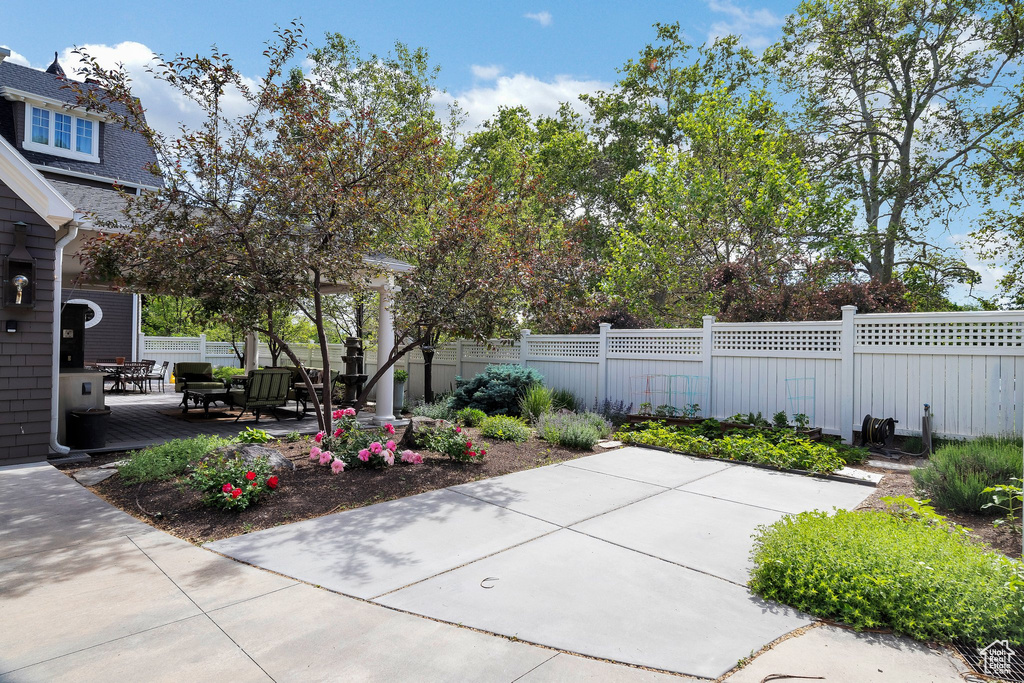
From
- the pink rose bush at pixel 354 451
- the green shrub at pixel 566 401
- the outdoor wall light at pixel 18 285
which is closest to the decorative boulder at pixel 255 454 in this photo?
the pink rose bush at pixel 354 451

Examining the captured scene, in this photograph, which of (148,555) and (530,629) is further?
(148,555)

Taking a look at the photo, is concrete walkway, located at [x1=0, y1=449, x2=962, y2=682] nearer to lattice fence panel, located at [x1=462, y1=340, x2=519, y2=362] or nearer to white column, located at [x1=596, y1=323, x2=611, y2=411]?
white column, located at [x1=596, y1=323, x2=611, y2=411]

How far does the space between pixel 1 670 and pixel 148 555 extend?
1463mm

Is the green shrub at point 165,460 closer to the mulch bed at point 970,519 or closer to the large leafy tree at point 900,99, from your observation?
the mulch bed at point 970,519

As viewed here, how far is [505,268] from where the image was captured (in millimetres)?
6836

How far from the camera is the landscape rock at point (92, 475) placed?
5.92 metres

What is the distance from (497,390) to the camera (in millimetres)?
10664

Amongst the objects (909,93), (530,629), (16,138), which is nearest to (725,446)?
(530,629)

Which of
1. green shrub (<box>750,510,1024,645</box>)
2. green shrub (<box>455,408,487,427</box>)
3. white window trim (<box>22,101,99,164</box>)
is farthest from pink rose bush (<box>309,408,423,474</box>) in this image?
white window trim (<box>22,101,99,164</box>)

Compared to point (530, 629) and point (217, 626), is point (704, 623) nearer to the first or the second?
point (530, 629)

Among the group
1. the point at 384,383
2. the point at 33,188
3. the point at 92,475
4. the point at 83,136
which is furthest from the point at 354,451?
the point at 83,136

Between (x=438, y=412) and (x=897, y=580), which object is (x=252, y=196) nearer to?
(x=438, y=412)

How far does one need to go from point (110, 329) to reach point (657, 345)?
1741 cm

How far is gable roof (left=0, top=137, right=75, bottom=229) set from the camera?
6.39 m
